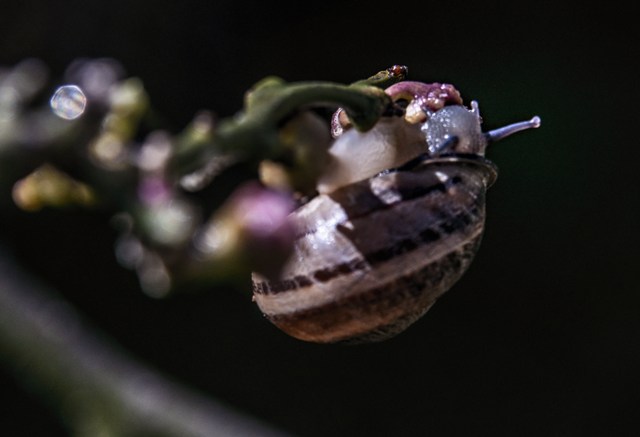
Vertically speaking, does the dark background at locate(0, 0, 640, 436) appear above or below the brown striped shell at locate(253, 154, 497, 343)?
below

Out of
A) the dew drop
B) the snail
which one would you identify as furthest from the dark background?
the dew drop

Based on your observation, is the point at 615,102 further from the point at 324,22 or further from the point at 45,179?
the point at 45,179

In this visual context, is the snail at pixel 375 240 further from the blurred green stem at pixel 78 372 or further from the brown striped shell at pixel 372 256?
the blurred green stem at pixel 78 372

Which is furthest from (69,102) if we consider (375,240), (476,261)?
(476,261)

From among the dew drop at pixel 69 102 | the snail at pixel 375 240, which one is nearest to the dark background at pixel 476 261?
the snail at pixel 375 240

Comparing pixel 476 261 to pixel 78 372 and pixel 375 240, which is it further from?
pixel 78 372

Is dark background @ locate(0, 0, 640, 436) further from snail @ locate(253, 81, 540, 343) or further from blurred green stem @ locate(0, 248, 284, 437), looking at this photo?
blurred green stem @ locate(0, 248, 284, 437)
